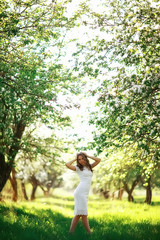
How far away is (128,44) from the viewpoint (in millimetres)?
8219

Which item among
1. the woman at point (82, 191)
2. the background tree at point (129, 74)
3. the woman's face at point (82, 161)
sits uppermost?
the background tree at point (129, 74)

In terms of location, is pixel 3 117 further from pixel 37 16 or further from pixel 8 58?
pixel 37 16

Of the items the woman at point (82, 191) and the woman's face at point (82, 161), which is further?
the woman's face at point (82, 161)

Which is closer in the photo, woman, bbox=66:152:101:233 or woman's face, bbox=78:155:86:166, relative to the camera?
woman, bbox=66:152:101:233

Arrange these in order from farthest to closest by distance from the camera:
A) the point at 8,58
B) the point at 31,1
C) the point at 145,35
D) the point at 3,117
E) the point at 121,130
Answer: the point at 3,117, the point at 8,58, the point at 31,1, the point at 121,130, the point at 145,35

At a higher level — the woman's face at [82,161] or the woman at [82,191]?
the woman's face at [82,161]

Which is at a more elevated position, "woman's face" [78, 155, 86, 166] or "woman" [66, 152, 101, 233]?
"woman's face" [78, 155, 86, 166]

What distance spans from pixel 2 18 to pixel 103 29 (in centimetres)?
359

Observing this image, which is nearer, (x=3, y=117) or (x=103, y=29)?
(x=103, y=29)

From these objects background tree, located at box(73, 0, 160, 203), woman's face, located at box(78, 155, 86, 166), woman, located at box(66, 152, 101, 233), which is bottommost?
woman, located at box(66, 152, 101, 233)

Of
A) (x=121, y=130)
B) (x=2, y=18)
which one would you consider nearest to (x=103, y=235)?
(x=121, y=130)

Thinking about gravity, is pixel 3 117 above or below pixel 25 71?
below

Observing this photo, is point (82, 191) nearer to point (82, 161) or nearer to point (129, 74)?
point (82, 161)

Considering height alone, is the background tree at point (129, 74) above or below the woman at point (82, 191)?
above
